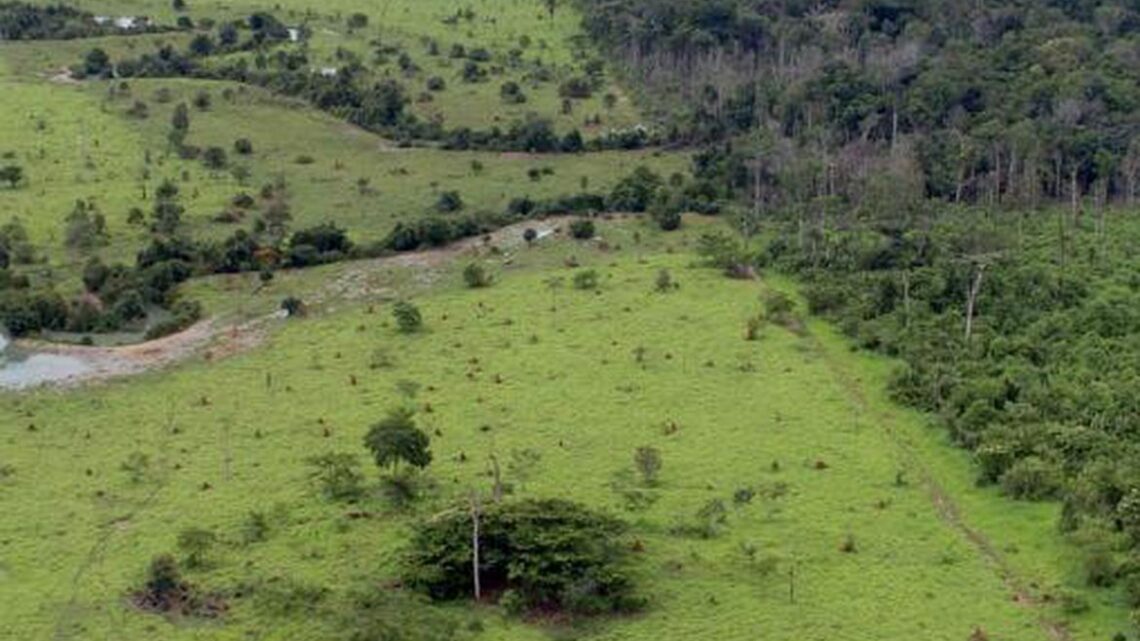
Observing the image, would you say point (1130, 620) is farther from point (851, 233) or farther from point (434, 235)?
point (434, 235)

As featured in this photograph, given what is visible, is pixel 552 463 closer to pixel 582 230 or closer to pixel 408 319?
pixel 408 319

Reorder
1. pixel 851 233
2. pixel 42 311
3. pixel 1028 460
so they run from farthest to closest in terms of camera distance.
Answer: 1. pixel 851 233
2. pixel 42 311
3. pixel 1028 460

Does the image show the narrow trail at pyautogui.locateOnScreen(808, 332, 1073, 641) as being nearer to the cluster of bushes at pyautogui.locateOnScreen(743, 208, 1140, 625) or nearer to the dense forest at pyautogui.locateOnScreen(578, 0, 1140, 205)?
the cluster of bushes at pyautogui.locateOnScreen(743, 208, 1140, 625)

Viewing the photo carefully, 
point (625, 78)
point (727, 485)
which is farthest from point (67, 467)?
point (625, 78)

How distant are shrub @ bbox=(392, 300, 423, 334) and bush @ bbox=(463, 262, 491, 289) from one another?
521 centimetres

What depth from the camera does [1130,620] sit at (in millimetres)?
42750

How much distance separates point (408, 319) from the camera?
64.9 metres

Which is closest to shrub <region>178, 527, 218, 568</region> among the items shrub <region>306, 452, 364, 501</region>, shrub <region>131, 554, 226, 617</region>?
shrub <region>131, 554, 226, 617</region>

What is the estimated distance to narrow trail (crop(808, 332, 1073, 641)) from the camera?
44312 mm

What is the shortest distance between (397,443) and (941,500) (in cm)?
1573

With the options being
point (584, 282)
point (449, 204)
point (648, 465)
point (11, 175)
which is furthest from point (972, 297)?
point (11, 175)

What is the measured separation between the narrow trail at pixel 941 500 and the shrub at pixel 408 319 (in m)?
14.6

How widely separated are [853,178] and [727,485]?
3314cm

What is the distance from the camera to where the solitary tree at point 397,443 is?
164 ft
